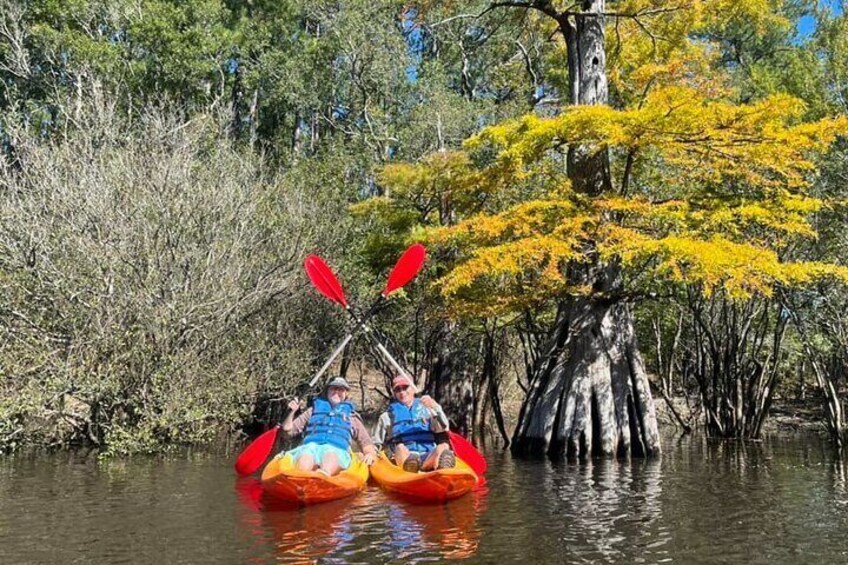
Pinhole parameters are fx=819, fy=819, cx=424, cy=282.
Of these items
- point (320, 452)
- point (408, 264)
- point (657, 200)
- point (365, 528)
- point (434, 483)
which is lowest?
point (365, 528)

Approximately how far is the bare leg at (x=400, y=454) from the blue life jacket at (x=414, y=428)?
0.06 meters

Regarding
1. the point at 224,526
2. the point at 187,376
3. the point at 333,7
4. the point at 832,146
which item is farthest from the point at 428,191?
the point at 333,7

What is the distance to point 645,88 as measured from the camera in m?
14.6

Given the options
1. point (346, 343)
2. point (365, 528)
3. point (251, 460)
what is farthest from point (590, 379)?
point (365, 528)

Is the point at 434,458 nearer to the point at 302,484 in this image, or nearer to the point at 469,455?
the point at 302,484

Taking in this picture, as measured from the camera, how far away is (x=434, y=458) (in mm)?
8695

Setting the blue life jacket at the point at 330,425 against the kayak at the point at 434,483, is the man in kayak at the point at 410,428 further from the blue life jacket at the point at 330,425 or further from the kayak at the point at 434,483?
the blue life jacket at the point at 330,425

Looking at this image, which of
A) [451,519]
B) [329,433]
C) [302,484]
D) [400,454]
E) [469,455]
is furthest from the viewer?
[469,455]

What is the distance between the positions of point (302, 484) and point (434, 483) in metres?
1.32

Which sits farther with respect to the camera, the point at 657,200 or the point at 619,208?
the point at 657,200

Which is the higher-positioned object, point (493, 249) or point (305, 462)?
point (493, 249)

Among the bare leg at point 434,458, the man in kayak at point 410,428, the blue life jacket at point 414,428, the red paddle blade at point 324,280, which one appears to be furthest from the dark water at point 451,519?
the red paddle blade at point 324,280

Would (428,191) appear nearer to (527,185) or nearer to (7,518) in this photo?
(527,185)

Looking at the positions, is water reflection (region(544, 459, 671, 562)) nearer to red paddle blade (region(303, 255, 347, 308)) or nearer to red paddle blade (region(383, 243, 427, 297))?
red paddle blade (region(383, 243, 427, 297))
